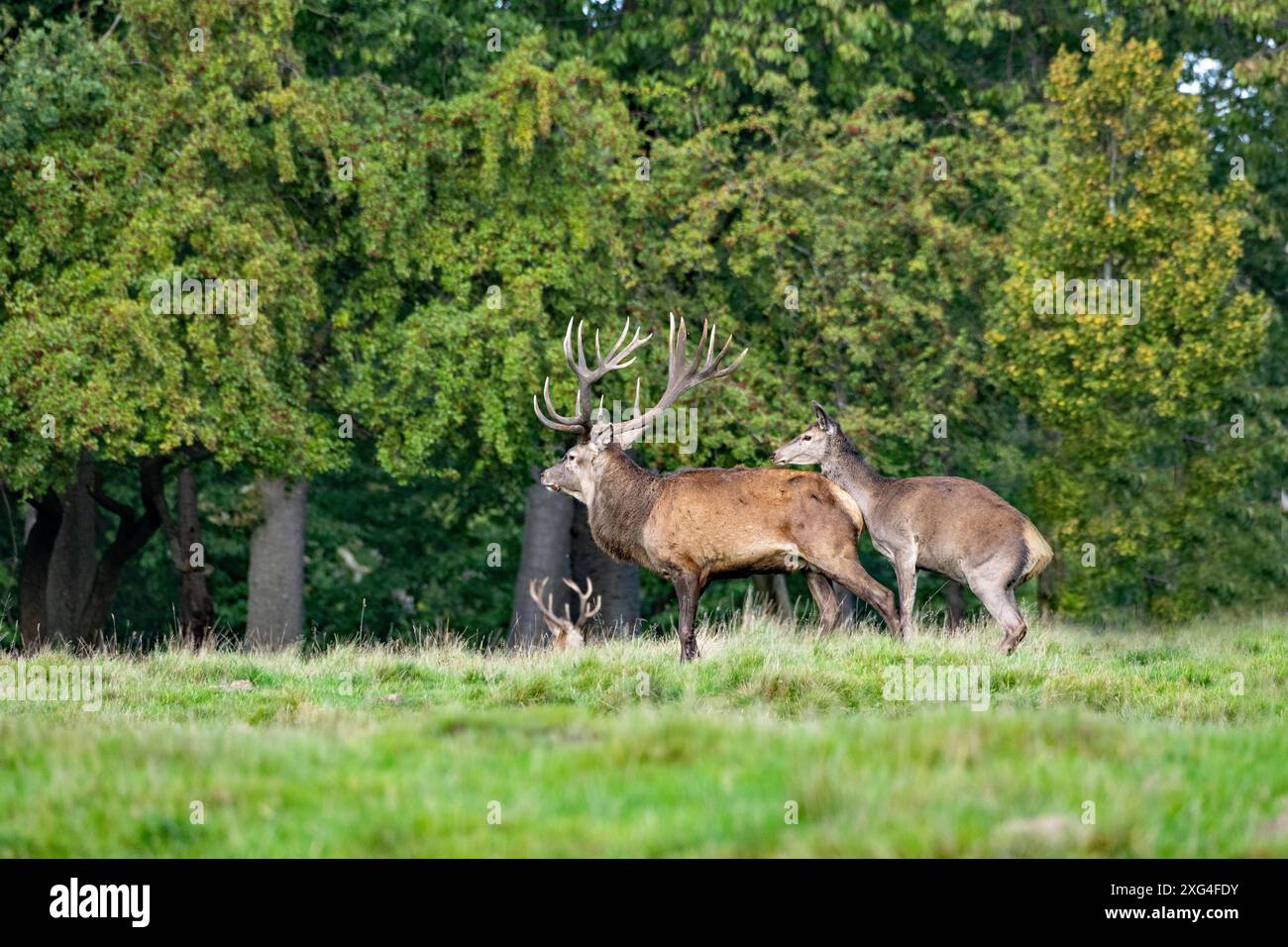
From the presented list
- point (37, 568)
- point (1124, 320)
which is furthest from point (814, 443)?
point (37, 568)

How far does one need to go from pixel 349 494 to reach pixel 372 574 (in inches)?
62.0

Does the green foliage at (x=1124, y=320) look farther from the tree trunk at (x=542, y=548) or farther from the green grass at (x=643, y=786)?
the green grass at (x=643, y=786)

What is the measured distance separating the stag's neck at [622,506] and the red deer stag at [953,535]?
6.30 ft

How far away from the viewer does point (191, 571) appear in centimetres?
2364

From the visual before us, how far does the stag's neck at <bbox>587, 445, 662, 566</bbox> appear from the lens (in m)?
15.6

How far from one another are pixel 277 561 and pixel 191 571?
1.88 meters

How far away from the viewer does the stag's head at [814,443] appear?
55.4ft

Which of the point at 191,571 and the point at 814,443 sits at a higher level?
the point at 814,443

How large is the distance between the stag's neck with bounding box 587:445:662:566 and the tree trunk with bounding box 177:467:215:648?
29.8ft

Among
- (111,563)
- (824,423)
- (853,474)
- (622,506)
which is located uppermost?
(824,423)

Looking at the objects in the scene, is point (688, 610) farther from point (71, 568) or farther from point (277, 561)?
point (71, 568)

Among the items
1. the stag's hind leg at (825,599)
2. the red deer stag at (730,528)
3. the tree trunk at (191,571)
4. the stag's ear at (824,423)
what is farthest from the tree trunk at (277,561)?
the stag's hind leg at (825,599)

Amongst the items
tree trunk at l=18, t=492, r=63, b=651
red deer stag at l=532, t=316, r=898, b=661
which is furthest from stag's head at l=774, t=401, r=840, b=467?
tree trunk at l=18, t=492, r=63, b=651
